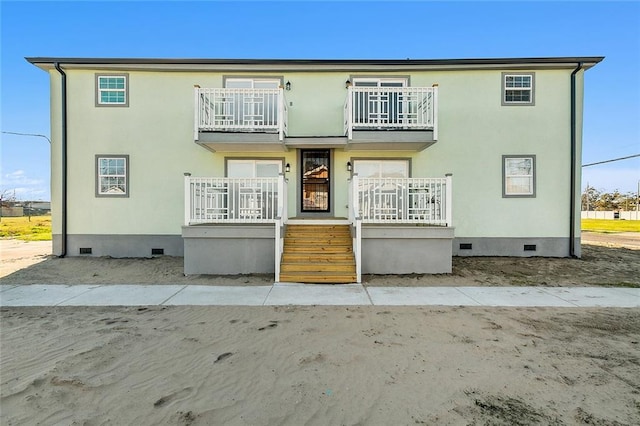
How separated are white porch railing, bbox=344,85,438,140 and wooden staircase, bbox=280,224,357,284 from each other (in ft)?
10.6

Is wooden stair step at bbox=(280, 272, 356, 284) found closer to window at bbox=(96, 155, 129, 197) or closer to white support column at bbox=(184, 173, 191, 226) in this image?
white support column at bbox=(184, 173, 191, 226)

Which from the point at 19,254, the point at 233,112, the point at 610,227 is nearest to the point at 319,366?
the point at 233,112

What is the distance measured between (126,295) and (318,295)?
4.24m

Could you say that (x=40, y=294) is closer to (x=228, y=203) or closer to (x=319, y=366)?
(x=228, y=203)

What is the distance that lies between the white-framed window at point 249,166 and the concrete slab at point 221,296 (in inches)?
198

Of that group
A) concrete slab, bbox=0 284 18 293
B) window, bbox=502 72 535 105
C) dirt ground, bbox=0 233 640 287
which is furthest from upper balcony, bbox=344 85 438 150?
concrete slab, bbox=0 284 18 293

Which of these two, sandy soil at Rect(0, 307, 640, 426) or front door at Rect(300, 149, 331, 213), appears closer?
sandy soil at Rect(0, 307, 640, 426)

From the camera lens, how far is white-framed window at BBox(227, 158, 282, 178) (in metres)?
10.9

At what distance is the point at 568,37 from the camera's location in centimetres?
1333

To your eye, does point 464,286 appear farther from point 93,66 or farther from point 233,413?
point 93,66

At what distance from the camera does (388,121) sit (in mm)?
9312

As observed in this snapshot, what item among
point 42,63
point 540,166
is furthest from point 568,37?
point 42,63

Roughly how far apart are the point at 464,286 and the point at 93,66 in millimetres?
13992

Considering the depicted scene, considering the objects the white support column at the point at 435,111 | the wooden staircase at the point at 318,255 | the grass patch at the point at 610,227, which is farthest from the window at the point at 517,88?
the grass patch at the point at 610,227
